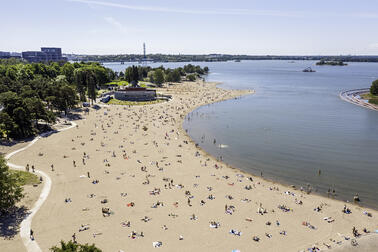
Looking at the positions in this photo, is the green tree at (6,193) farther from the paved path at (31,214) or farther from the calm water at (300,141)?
the calm water at (300,141)

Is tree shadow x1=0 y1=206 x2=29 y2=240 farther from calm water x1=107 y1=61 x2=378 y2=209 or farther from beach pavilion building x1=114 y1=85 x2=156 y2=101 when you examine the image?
beach pavilion building x1=114 y1=85 x2=156 y2=101

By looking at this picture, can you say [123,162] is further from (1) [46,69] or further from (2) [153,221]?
(1) [46,69]

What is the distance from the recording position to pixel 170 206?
30.1 metres

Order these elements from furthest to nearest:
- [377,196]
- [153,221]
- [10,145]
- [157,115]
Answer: [157,115] < [10,145] < [377,196] < [153,221]

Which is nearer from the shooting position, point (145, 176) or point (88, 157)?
point (145, 176)

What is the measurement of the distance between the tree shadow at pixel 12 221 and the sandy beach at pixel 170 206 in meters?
1.20

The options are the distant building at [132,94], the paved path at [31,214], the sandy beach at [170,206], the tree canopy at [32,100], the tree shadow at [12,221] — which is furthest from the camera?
the distant building at [132,94]

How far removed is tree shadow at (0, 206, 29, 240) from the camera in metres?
23.8

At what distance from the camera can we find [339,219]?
28.6m

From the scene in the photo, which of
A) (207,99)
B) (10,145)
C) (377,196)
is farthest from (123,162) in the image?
(207,99)

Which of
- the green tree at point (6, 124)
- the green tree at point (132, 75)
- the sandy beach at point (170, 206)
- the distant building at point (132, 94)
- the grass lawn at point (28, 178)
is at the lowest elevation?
the sandy beach at point (170, 206)

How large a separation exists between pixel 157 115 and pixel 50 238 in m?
57.0

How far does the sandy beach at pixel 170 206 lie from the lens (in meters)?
24.3

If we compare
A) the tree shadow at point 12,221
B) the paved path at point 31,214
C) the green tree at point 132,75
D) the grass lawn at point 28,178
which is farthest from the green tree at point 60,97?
the green tree at point 132,75
